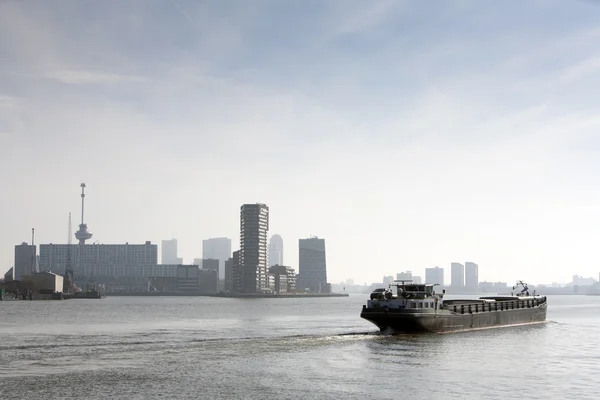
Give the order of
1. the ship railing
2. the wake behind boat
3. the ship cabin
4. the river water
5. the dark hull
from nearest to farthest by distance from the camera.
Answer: the river water → the dark hull → the wake behind boat → the ship cabin → the ship railing

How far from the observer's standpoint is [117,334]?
110 metres

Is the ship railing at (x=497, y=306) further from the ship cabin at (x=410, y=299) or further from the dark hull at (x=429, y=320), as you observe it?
the ship cabin at (x=410, y=299)

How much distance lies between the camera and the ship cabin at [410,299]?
108 metres

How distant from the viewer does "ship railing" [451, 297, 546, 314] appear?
4779 inches

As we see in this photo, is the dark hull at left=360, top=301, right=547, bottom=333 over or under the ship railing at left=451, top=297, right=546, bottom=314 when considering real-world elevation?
under

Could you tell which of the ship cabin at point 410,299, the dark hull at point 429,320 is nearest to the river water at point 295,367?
the dark hull at point 429,320

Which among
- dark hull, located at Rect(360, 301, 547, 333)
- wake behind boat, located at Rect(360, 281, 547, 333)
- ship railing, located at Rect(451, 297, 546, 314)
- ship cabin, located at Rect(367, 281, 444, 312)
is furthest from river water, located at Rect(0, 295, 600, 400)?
ship railing, located at Rect(451, 297, 546, 314)

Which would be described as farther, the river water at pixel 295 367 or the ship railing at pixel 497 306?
the ship railing at pixel 497 306

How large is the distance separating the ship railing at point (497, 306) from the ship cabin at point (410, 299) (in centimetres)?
754

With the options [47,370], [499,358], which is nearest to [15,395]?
[47,370]

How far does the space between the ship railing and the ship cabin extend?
7539 mm

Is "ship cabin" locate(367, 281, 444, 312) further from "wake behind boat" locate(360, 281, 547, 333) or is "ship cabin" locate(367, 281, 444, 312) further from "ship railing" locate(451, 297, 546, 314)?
"ship railing" locate(451, 297, 546, 314)

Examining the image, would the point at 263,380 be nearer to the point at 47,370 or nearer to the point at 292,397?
the point at 292,397

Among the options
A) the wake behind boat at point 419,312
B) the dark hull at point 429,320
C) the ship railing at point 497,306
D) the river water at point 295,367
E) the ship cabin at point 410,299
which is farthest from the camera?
the ship railing at point 497,306
